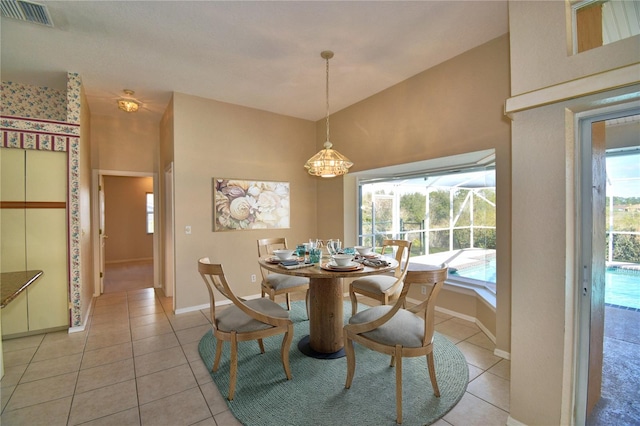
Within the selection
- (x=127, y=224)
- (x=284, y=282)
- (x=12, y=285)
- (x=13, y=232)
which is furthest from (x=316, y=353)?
(x=127, y=224)

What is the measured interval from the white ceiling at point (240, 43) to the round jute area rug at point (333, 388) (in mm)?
3002

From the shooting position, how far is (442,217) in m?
4.08

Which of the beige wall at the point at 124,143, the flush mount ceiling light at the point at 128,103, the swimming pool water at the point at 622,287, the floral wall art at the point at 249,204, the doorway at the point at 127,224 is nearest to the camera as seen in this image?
the swimming pool water at the point at 622,287

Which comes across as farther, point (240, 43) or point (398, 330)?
point (240, 43)

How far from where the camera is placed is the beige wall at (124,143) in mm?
4621

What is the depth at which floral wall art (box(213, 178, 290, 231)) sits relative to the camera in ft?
13.4

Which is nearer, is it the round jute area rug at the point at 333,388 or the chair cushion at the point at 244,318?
the round jute area rug at the point at 333,388

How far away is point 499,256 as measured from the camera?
272cm

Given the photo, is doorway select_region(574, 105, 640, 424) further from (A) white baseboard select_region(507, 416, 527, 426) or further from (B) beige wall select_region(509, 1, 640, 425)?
(A) white baseboard select_region(507, 416, 527, 426)

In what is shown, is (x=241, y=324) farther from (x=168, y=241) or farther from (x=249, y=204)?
(x=168, y=241)

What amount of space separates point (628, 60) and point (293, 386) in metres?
2.81

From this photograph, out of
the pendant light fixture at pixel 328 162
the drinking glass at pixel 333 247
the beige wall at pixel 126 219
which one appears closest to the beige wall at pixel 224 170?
the pendant light fixture at pixel 328 162

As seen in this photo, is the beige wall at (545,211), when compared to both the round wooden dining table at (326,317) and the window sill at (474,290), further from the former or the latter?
the window sill at (474,290)

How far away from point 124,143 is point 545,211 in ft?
19.1
